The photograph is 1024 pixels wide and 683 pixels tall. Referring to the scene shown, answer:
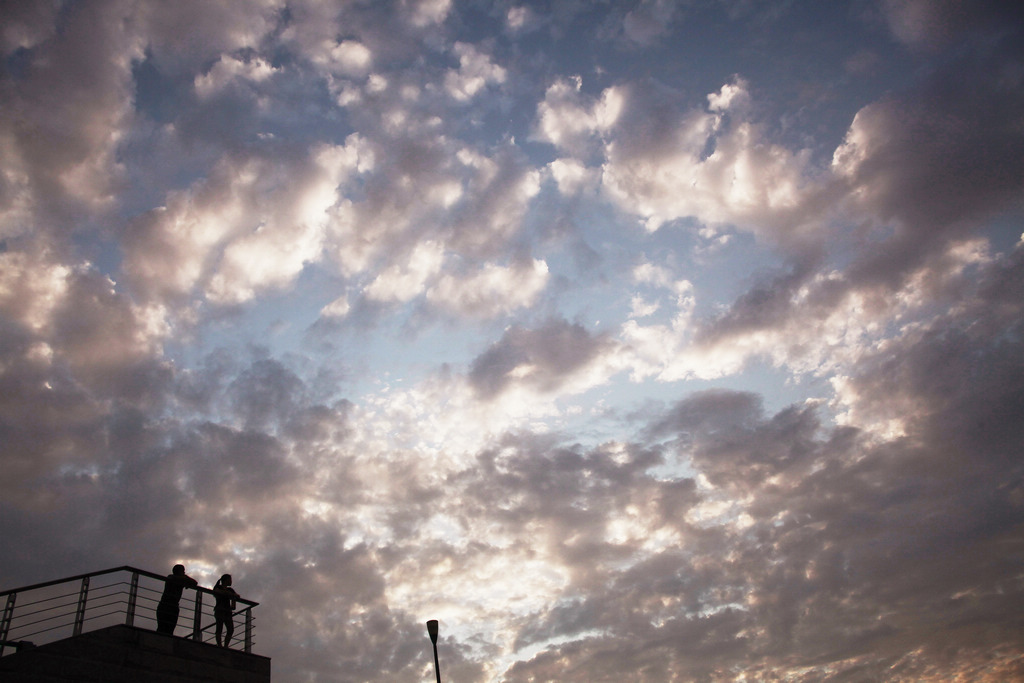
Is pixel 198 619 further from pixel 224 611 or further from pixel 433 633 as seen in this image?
pixel 433 633

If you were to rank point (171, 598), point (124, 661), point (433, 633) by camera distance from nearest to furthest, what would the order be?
point (124, 661)
point (171, 598)
point (433, 633)

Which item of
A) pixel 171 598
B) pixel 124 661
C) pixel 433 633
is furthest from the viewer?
pixel 433 633

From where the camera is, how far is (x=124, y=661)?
A: 400 inches

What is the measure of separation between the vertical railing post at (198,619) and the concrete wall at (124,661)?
34 centimetres

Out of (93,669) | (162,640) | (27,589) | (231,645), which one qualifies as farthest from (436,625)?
(27,589)

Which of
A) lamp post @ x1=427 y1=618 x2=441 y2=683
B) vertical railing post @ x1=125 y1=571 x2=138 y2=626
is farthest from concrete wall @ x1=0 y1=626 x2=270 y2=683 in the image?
lamp post @ x1=427 y1=618 x2=441 y2=683

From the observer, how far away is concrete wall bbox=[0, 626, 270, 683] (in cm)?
941

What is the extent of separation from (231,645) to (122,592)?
9.16 ft

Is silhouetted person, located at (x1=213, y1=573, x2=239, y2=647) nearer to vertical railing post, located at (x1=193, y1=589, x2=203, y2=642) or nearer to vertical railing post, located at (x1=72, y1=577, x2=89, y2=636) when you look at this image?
vertical railing post, located at (x1=193, y1=589, x2=203, y2=642)

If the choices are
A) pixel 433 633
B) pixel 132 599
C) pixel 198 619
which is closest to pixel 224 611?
pixel 198 619

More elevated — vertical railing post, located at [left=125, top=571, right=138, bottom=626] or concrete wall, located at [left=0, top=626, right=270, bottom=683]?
vertical railing post, located at [left=125, top=571, right=138, bottom=626]

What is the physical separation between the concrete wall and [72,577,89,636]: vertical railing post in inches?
17.2

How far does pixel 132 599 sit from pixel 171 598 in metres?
0.88

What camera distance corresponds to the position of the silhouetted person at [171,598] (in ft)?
37.6
